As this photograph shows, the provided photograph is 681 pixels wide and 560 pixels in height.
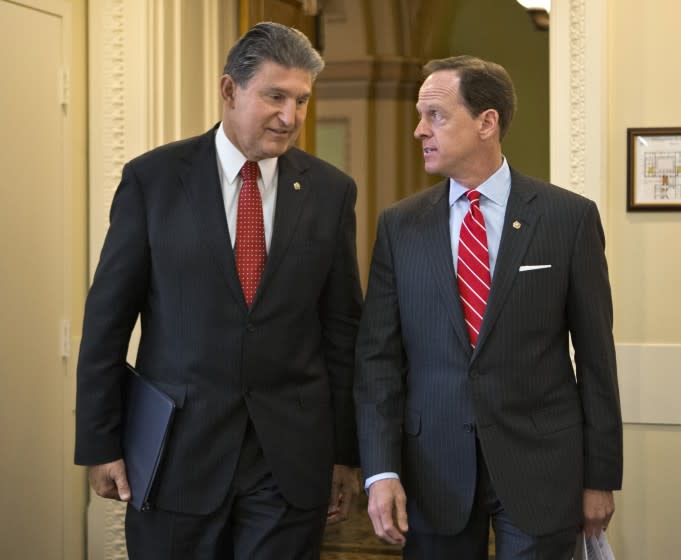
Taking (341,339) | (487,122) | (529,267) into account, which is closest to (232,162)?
(341,339)

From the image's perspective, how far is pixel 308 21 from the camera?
19.2 ft

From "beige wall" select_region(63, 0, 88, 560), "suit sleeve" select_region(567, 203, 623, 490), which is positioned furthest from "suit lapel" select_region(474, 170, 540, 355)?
"beige wall" select_region(63, 0, 88, 560)

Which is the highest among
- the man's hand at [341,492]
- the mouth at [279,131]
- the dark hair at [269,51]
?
the dark hair at [269,51]

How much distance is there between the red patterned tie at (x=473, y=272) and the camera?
2.79 meters

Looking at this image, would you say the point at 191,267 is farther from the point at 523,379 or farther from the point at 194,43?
the point at 194,43

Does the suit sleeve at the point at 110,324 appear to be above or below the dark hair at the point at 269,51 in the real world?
below

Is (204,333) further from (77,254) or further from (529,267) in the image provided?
(77,254)

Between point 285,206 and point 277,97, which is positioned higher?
point 277,97

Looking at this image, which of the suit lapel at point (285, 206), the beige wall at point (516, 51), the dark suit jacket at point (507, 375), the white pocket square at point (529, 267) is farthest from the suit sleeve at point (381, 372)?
the beige wall at point (516, 51)

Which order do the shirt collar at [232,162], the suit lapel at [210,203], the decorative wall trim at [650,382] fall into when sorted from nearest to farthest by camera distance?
the suit lapel at [210,203], the shirt collar at [232,162], the decorative wall trim at [650,382]

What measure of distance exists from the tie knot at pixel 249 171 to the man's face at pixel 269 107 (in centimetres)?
4

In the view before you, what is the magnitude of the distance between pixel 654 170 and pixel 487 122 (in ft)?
5.70

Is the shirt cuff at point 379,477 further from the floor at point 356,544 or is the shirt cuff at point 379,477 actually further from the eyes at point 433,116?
the floor at point 356,544

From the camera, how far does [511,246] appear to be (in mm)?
2789
